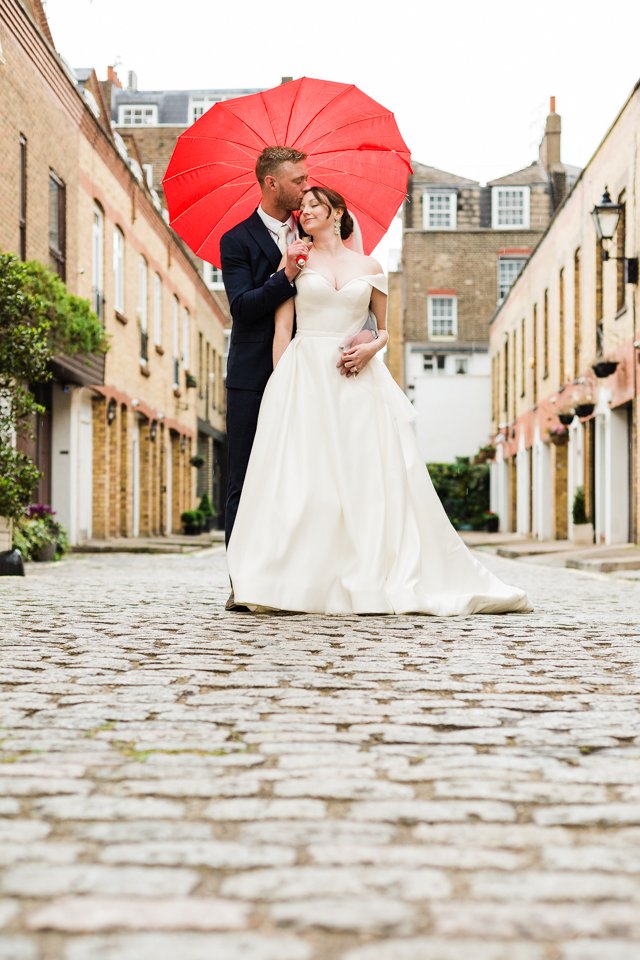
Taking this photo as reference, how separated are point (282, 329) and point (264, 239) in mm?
Answer: 483

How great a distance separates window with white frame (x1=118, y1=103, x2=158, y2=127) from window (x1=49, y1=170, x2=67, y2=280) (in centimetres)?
2978

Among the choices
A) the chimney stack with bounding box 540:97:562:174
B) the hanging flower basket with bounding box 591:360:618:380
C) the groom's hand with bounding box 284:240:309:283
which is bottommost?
the groom's hand with bounding box 284:240:309:283

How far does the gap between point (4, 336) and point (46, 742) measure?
949 centimetres

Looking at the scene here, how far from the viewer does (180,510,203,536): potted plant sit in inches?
1211

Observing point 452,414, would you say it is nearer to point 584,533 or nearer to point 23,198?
point 584,533

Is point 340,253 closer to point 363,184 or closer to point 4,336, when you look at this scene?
point 363,184

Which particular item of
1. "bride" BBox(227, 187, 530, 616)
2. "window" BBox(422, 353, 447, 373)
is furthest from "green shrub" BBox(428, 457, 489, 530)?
"bride" BBox(227, 187, 530, 616)

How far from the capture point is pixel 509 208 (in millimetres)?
48125

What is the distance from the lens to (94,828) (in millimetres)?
2340

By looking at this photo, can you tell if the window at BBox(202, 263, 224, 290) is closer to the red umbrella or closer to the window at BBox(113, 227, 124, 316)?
the window at BBox(113, 227, 124, 316)

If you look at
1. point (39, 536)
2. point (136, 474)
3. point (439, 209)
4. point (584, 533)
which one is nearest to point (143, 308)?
point (136, 474)

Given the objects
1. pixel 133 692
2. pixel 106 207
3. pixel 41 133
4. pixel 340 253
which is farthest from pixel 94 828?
pixel 106 207

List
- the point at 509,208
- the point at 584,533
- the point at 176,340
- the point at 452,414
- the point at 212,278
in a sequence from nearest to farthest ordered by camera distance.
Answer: the point at 584,533, the point at 176,340, the point at 452,414, the point at 212,278, the point at 509,208

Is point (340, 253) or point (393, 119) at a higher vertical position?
point (393, 119)
